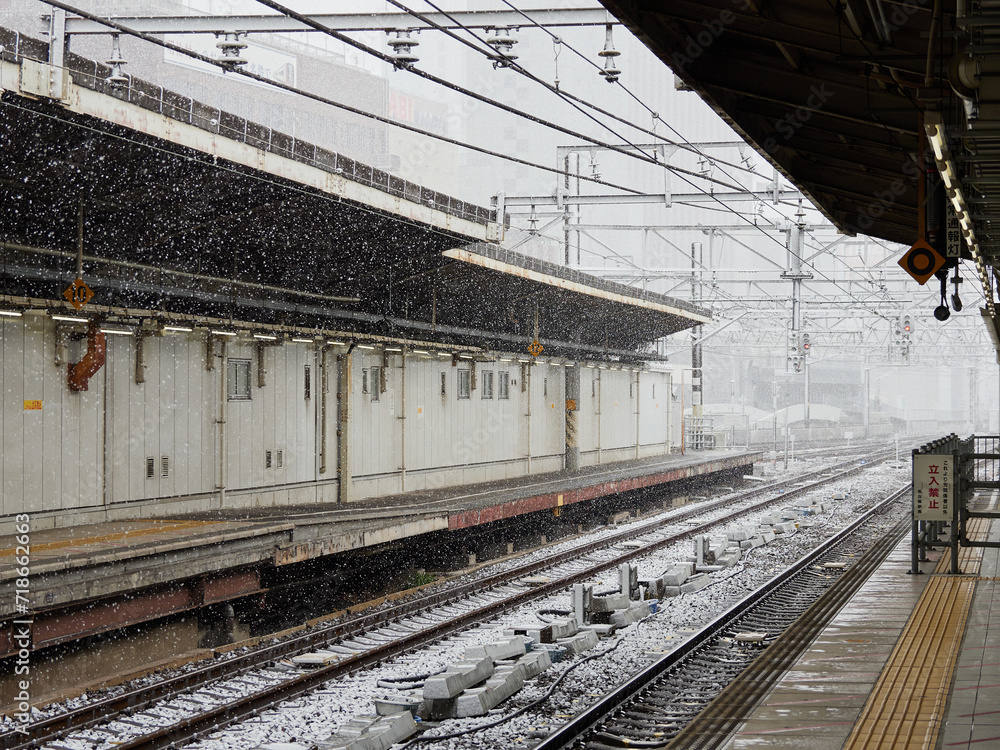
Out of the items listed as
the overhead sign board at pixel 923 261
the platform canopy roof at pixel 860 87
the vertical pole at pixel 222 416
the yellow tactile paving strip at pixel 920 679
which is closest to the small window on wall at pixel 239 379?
the vertical pole at pixel 222 416

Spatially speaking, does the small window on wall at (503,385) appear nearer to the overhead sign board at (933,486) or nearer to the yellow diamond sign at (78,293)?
the overhead sign board at (933,486)

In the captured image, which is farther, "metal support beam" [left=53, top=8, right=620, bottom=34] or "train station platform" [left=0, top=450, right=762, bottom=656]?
"metal support beam" [left=53, top=8, right=620, bottom=34]

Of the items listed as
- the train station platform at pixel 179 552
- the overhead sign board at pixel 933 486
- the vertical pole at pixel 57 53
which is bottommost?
the train station platform at pixel 179 552

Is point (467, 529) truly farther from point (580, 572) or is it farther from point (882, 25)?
point (882, 25)

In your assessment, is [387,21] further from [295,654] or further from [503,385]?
[503,385]

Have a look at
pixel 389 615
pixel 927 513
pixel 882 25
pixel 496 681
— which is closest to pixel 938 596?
pixel 927 513

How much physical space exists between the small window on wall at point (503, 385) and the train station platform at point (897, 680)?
12.6 m

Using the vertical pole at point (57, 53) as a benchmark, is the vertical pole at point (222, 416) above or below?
below

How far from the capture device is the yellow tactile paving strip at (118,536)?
10.4m

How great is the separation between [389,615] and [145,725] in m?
4.60

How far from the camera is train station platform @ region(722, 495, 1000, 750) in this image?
6.42m

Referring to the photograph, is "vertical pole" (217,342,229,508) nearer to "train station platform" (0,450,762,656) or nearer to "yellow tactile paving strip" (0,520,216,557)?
"train station platform" (0,450,762,656)

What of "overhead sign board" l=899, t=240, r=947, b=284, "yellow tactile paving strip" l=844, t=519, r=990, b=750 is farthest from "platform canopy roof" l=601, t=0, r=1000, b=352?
"yellow tactile paving strip" l=844, t=519, r=990, b=750

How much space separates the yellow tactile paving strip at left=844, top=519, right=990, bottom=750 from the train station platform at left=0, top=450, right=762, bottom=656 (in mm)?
6955
